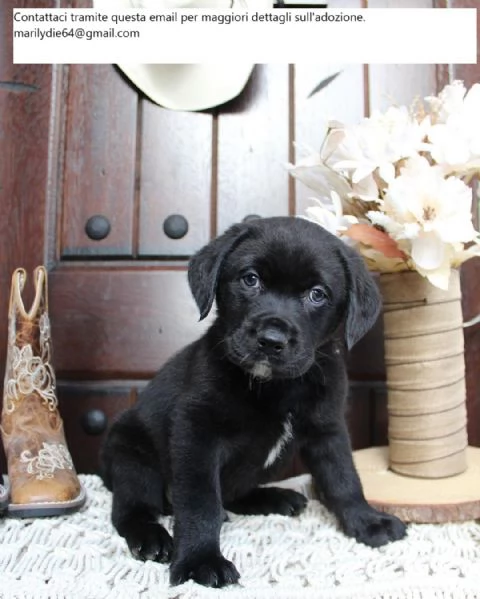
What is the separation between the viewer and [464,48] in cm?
189

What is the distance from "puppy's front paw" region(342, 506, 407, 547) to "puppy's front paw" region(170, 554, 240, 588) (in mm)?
306

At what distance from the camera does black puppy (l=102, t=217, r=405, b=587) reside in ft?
3.89

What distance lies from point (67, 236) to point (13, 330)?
443 mm

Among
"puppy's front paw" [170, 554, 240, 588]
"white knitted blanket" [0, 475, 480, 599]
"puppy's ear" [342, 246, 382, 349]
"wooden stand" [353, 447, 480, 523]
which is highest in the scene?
"puppy's ear" [342, 246, 382, 349]

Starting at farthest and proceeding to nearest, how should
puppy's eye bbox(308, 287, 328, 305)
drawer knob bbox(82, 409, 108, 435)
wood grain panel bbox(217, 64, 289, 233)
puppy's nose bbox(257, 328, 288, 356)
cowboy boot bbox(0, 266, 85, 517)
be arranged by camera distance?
wood grain panel bbox(217, 64, 289, 233), drawer knob bbox(82, 409, 108, 435), cowboy boot bbox(0, 266, 85, 517), puppy's eye bbox(308, 287, 328, 305), puppy's nose bbox(257, 328, 288, 356)

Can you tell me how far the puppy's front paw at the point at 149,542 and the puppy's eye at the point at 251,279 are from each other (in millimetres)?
501

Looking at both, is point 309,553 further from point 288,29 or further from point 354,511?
point 288,29

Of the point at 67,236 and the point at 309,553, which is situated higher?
the point at 67,236

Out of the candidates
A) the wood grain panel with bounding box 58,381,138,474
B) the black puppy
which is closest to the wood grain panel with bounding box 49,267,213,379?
the wood grain panel with bounding box 58,381,138,474

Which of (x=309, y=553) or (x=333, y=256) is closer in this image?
(x=309, y=553)

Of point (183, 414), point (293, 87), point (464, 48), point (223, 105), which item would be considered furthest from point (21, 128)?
point (464, 48)

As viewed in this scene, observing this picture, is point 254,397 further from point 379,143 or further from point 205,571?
point 379,143

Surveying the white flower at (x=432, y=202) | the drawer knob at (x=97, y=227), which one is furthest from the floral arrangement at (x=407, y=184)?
the drawer knob at (x=97, y=227)

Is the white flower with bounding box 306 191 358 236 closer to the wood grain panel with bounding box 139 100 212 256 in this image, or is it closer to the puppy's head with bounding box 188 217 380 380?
the puppy's head with bounding box 188 217 380 380
